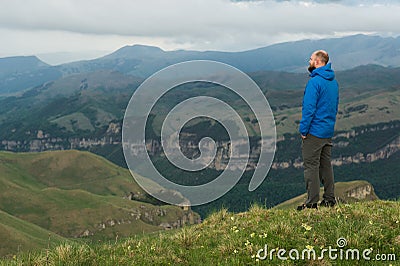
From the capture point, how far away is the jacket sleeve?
1244cm

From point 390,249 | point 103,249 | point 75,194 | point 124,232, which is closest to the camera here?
point 390,249

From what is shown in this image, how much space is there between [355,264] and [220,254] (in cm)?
266

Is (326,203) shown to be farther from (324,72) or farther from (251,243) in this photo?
(251,243)

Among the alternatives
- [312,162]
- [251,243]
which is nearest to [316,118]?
[312,162]

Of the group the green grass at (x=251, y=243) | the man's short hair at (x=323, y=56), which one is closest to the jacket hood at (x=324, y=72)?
the man's short hair at (x=323, y=56)

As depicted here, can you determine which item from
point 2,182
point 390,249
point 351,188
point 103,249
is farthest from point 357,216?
point 2,182

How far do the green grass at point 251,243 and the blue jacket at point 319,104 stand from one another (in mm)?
2651

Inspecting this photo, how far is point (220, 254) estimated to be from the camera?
8734 mm

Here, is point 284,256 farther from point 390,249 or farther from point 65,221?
point 65,221

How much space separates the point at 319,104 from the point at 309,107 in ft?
1.47

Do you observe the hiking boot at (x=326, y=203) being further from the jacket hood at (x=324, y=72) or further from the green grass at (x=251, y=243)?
the jacket hood at (x=324, y=72)

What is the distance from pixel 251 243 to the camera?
8.91m

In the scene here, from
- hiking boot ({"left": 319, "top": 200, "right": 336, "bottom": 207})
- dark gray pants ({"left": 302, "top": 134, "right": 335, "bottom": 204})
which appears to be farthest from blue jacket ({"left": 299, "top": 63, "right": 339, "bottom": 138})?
hiking boot ({"left": 319, "top": 200, "right": 336, "bottom": 207})

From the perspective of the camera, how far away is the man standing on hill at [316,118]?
12.6 m
